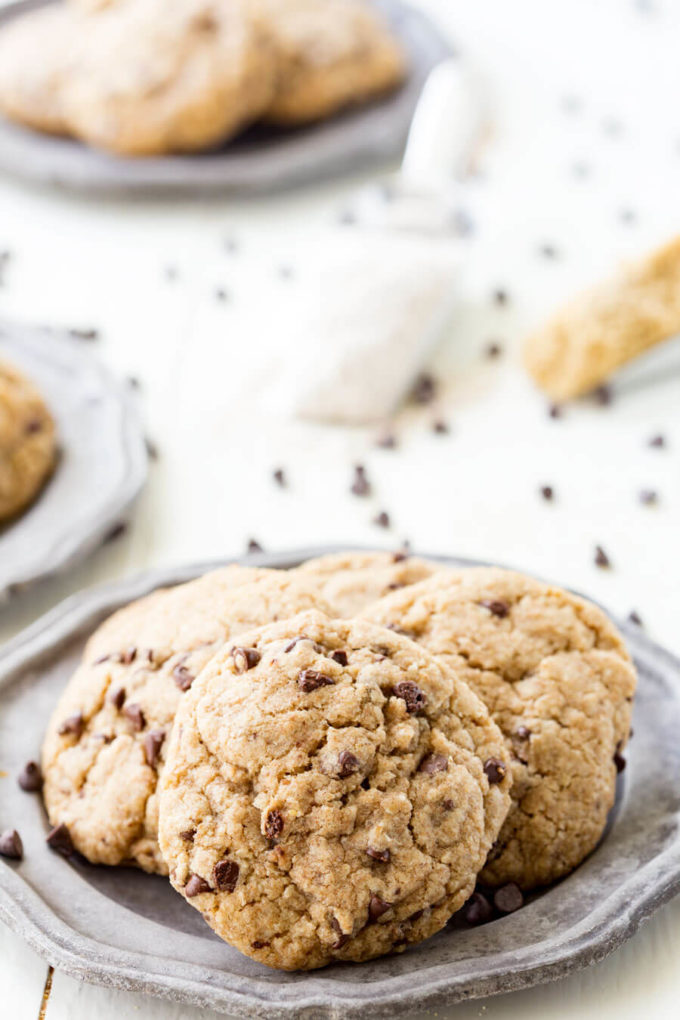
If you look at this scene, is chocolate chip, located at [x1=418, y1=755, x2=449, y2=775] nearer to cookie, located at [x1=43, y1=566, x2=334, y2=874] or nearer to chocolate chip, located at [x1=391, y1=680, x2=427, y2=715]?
chocolate chip, located at [x1=391, y1=680, x2=427, y2=715]

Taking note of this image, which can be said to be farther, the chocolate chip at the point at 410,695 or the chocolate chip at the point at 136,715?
the chocolate chip at the point at 136,715

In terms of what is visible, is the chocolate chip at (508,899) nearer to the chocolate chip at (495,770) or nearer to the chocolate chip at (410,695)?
the chocolate chip at (495,770)

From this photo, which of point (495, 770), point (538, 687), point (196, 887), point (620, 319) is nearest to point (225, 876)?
point (196, 887)

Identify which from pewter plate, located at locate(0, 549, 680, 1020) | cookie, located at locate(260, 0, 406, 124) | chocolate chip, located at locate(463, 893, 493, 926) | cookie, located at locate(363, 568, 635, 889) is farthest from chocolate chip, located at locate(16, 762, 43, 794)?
cookie, located at locate(260, 0, 406, 124)

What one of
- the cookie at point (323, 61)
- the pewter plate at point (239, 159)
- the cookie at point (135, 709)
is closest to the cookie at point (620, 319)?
the pewter plate at point (239, 159)

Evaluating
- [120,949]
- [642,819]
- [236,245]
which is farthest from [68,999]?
[236,245]

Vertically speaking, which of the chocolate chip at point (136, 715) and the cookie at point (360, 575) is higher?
the chocolate chip at point (136, 715)

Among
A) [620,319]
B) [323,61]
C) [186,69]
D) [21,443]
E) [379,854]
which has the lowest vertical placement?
[620,319]

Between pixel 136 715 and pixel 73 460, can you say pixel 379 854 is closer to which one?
pixel 136 715
